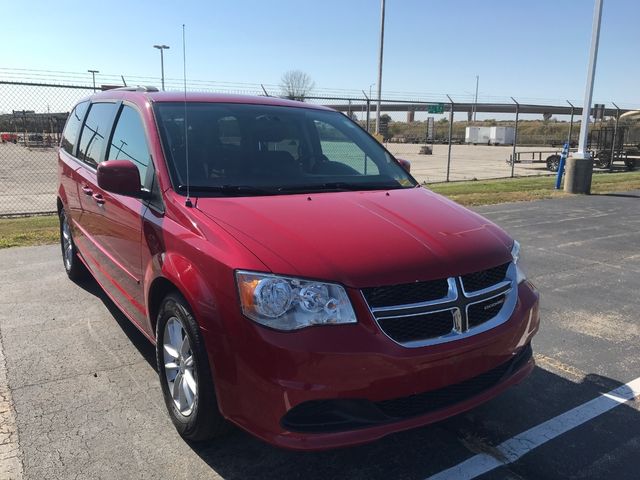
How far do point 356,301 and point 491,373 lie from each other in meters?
0.94

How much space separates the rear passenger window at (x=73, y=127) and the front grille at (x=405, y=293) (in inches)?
155

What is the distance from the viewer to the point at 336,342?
2.31 meters

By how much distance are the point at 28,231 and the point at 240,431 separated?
21.4 ft

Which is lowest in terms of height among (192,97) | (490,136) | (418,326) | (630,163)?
(418,326)

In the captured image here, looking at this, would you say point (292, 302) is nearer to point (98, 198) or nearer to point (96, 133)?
point (98, 198)

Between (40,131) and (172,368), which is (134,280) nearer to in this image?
(172,368)

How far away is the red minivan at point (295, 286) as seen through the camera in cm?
234

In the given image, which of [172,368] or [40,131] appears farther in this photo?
[40,131]

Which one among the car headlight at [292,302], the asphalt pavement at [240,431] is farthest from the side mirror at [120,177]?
the asphalt pavement at [240,431]

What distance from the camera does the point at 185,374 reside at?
Answer: 284cm

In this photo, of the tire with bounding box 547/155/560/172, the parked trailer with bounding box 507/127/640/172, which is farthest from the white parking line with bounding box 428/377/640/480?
the tire with bounding box 547/155/560/172

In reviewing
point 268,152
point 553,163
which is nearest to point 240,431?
point 268,152

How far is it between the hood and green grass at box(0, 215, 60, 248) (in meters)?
5.60

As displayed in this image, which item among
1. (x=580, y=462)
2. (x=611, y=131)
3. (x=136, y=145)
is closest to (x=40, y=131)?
(x=611, y=131)
